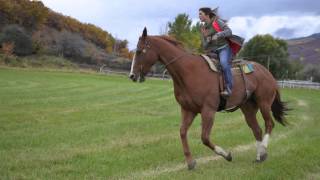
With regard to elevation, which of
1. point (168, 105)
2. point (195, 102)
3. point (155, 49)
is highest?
point (155, 49)

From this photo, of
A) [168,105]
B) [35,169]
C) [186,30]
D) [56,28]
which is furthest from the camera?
[56,28]

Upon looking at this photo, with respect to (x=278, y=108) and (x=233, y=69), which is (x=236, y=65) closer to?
(x=233, y=69)

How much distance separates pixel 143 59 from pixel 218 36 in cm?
154

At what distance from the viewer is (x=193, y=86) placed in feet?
30.7

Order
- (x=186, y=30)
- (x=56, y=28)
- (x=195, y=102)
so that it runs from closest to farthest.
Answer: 1. (x=195, y=102)
2. (x=186, y=30)
3. (x=56, y=28)

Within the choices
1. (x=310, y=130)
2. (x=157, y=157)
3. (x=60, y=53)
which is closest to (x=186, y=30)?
(x=60, y=53)

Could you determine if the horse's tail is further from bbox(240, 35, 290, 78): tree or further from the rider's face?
bbox(240, 35, 290, 78): tree

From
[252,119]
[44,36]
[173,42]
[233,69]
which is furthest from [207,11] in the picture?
[44,36]

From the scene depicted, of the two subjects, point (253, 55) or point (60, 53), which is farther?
point (60, 53)

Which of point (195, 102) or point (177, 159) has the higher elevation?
point (195, 102)

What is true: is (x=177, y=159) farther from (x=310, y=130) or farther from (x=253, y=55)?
(x=253, y=55)

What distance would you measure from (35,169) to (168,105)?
15.9 m

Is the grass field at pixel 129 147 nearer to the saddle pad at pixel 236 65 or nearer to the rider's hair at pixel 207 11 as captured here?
the saddle pad at pixel 236 65

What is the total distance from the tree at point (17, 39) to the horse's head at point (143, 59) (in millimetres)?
74343
